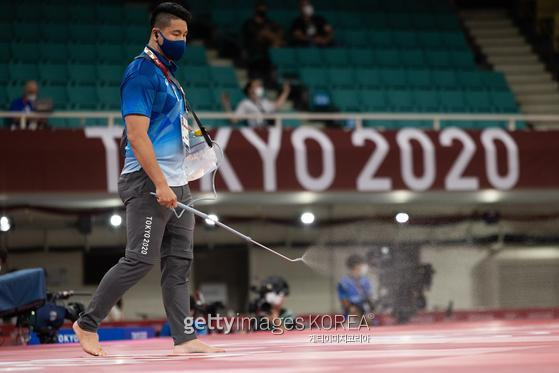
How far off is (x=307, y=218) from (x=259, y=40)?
3695mm

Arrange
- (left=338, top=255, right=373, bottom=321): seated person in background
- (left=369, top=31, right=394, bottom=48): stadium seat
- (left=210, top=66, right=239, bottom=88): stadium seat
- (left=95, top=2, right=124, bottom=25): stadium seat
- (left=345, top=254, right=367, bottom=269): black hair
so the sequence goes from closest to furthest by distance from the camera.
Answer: (left=338, top=255, right=373, bottom=321): seated person in background
(left=345, top=254, right=367, bottom=269): black hair
(left=210, top=66, right=239, bottom=88): stadium seat
(left=95, top=2, right=124, bottom=25): stadium seat
(left=369, top=31, right=394, bottom=48): stadium seat

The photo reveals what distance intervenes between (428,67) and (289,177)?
205 inches

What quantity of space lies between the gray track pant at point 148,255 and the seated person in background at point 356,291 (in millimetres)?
7477

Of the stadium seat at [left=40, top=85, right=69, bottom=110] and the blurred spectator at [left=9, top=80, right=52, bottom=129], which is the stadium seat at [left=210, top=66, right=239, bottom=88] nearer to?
the stadium seat at [left=40, top=85, right=69, bottom=110]

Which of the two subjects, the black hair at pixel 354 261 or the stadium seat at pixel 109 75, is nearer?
the black hair at pixel 354 261

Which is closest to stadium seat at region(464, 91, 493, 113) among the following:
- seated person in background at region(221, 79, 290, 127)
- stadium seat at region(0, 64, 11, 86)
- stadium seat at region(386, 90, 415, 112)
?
stadium seat at region(386, 90, 415, 112)

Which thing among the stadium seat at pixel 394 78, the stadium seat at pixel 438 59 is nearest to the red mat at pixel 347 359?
the stadium seat at pixel 394 78

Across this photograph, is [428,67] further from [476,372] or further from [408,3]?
[476,372]

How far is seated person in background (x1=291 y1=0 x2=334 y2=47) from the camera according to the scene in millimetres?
19469

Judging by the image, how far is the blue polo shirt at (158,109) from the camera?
5789 millimetres

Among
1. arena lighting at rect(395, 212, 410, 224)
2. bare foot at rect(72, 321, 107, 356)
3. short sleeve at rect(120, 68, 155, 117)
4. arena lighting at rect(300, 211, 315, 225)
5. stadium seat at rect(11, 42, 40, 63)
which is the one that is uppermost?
stadium seat at rect(11, 42, 40, 63)

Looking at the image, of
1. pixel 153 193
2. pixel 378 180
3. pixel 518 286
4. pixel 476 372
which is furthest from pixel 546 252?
pixel 476 372

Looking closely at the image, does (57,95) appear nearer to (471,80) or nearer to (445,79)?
(445,79)

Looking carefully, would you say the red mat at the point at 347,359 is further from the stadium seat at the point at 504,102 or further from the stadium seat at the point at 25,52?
the stadium seat at the point at 504,102
